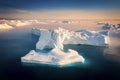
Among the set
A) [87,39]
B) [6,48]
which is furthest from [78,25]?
[6,48]

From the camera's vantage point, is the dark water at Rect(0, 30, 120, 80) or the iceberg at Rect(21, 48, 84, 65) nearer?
the dark water at Rect(0, 30, 120, 80)

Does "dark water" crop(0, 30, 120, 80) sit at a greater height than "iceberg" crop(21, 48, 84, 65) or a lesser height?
lesser

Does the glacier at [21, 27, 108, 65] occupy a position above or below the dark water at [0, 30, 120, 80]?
above

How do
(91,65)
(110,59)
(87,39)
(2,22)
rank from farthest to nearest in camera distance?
(2,22)
(87,39)
(110,59)
(91,65)

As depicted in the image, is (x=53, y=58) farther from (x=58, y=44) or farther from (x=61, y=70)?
(x=58, y=44)

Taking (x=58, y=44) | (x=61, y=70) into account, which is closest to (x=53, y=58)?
(x=61, y=70)

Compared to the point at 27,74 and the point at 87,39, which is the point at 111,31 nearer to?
the point at 87,39

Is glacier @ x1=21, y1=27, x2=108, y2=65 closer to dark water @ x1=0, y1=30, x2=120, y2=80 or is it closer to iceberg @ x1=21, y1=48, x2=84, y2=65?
iceberg @ x1=21, y1=48, x2=84, y2=65

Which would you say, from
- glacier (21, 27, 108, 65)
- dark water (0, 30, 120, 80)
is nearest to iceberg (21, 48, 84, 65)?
glacier (21, 27, 108, 65)
